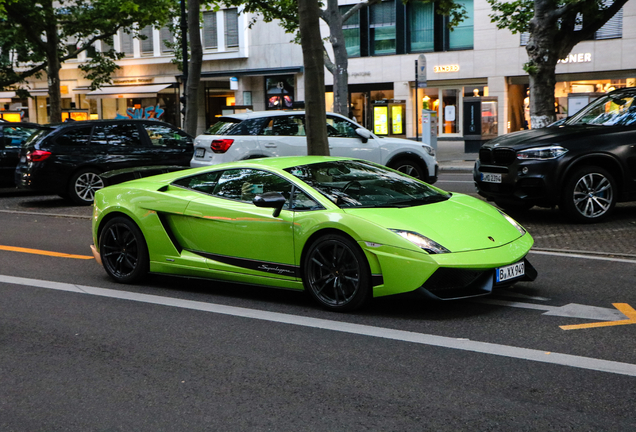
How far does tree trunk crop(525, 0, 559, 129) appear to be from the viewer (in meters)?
17.9

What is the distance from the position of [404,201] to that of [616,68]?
97.7ft

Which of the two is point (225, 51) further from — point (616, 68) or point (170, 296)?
point (170, 296)

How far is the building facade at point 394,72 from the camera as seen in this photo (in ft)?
110

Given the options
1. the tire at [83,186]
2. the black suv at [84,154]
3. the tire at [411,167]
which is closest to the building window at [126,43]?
the black suv at [84,154]

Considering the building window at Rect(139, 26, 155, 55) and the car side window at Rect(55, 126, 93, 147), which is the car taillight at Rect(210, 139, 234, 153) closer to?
the car side window at Rect(55, 126, 93, 147)

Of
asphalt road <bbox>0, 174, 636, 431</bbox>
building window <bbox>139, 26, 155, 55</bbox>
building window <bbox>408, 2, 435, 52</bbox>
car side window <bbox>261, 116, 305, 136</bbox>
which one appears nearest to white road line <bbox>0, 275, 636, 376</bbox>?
asphalt road <bbox>0, 174, 636, 431</bbox>

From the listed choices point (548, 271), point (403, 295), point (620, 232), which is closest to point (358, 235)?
point (403, 295)

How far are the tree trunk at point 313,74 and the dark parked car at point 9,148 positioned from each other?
719 centimetres

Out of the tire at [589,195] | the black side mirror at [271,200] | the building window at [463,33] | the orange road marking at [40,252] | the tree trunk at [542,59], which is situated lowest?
the orange road marking at [40,252]

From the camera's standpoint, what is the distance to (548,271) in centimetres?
785

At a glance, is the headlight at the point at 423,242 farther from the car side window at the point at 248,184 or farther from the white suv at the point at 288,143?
the white suv at the point at 288,143

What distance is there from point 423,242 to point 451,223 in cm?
47

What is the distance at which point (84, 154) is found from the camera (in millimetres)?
15156

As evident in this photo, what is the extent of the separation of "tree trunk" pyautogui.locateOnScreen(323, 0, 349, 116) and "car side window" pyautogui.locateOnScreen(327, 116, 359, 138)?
35.7ft
